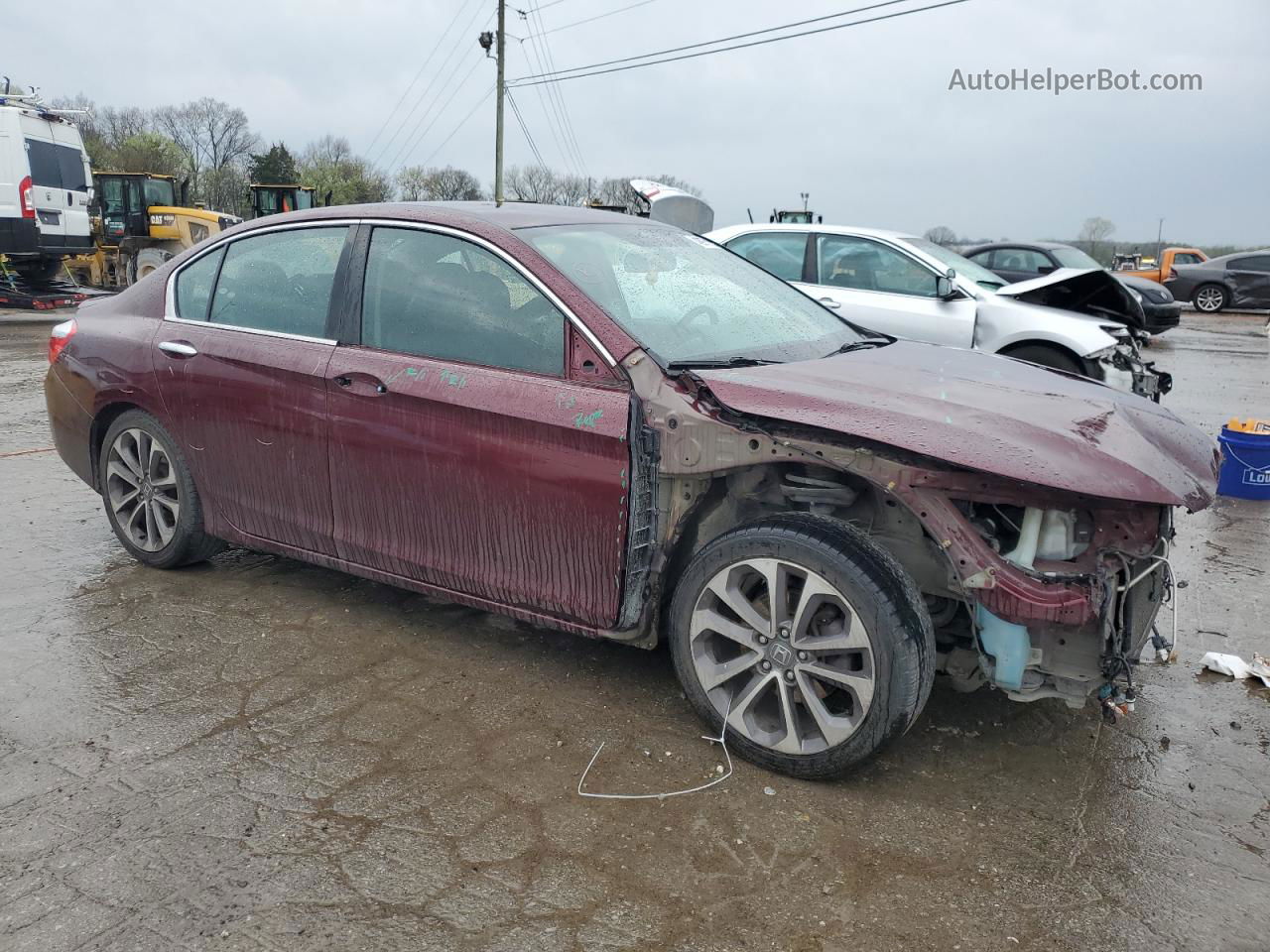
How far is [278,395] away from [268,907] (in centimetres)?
202

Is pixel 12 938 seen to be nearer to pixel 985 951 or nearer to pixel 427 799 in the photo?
pixel 427 799

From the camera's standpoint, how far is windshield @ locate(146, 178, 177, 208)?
21.1 m

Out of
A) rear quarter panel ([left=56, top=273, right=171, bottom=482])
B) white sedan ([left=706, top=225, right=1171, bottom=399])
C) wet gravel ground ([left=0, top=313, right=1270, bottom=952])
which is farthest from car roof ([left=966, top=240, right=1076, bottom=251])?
rear quarter panel ([left=56, top=273, right=171, bottom=482])

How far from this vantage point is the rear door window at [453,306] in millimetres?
3334

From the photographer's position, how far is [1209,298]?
23.8 m

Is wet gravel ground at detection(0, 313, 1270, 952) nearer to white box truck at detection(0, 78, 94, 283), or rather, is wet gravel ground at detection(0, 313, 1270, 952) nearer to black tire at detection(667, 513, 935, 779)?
black tire at detection(667, 513, 935, 779)

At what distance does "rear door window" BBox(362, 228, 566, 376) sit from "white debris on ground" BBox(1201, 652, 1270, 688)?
2691mm

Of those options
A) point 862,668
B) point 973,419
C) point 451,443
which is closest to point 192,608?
point 451,443

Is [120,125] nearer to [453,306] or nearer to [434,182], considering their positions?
[434,182]

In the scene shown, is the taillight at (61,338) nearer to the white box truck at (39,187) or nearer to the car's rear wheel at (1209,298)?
the white box truck at (39,187)

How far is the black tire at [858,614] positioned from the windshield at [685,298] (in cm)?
66

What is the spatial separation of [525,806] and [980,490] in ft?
5.00

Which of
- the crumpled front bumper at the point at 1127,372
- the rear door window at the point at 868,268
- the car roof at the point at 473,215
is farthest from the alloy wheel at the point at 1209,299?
the car roof at the point at 473,215

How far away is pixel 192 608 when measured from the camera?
418cm
